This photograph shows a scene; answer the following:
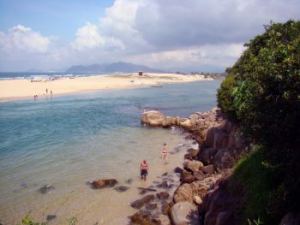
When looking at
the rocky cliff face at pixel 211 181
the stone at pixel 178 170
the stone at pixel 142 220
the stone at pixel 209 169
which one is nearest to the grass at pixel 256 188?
the rocky cliff face at pixel 211 181

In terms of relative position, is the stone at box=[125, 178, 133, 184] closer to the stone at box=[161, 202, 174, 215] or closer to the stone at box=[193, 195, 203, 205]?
the stone at box=[161, 202, 174, 215]

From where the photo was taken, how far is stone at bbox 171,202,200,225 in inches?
663

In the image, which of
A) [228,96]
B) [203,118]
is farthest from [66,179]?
[203,118]

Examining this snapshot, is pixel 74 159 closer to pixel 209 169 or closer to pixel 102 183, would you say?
pixel 102 183

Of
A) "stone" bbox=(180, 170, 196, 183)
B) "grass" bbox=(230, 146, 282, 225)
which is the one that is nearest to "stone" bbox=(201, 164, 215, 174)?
"stone" bbox=(180, 170, 196, 183)

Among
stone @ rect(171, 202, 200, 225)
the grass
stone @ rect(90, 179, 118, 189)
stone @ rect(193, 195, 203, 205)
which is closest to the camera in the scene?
the grass

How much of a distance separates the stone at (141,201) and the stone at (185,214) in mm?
2448

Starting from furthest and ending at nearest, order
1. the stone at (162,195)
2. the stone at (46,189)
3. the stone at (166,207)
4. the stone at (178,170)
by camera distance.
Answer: the stone at (178,170) < the stone at (46,189) < the stone at (162,195) < the stone at (166,207)

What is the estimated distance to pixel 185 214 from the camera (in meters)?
17.4

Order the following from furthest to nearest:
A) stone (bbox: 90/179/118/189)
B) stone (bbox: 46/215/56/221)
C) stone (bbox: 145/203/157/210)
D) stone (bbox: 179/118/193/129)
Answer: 1. stone (bbox: 179/118/193/129)
2. stone (bbox: 90/179/118/189)
3. stone (bbox: 145/203/157/210)
4. stone (bbox: 46/215/56/221)

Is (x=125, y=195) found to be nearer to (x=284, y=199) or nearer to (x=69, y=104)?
(x=284, y=199)

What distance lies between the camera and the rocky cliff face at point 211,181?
15.3 meters

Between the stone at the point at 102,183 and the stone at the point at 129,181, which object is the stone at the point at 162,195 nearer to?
the stone at the point at 129,181

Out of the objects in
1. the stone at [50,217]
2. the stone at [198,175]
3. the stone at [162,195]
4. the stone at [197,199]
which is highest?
the stone at [198,175]
